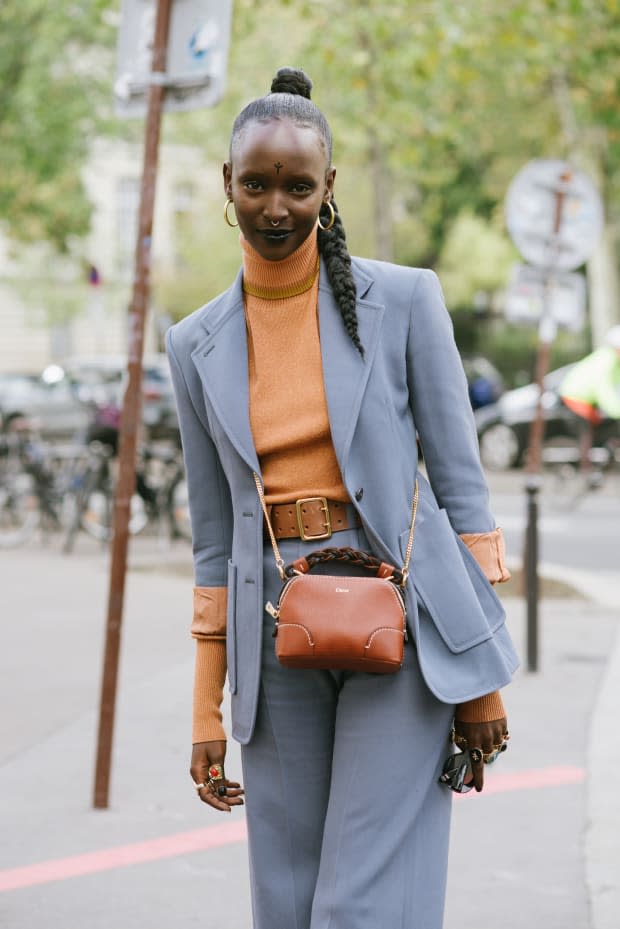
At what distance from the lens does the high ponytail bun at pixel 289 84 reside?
2.82m

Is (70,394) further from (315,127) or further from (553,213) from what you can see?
(315,127)

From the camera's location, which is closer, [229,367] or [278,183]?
[278,183]

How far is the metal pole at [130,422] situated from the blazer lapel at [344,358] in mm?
2604

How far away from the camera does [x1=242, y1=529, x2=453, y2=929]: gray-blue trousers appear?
2664 mm

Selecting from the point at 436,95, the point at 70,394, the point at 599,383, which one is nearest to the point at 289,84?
the point at 599,383

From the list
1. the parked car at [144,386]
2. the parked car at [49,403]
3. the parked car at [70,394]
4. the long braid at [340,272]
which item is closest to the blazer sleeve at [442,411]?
the long braid at [340,272]

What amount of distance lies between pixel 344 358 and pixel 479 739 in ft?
2.31

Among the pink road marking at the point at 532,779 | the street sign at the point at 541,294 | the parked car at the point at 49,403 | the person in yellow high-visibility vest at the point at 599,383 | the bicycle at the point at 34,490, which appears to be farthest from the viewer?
the parked car at the point at 49,403

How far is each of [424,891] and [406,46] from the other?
11.7 m

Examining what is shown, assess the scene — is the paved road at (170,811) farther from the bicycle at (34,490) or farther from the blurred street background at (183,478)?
the bicycle at (34,490)

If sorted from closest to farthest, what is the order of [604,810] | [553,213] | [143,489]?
[604,810]
[553,213]
[143,489]

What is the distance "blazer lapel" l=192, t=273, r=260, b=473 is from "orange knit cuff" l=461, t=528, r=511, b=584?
413 millimetres

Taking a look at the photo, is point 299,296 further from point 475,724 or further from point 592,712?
point 592,712

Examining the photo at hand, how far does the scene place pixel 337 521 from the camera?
272 centimetres
